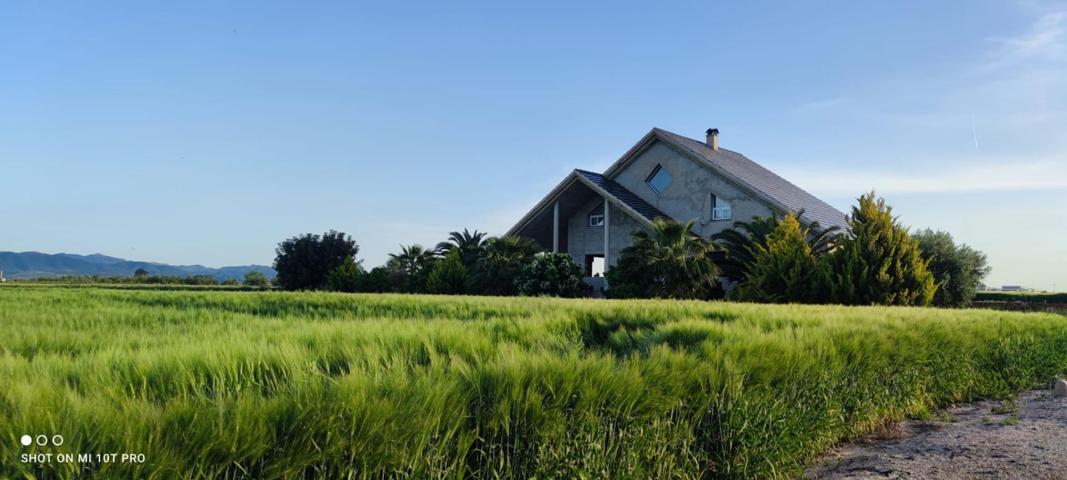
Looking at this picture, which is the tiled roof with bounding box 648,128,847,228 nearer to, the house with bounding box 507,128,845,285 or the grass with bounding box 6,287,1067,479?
the house with bounding box 507,128,845,285

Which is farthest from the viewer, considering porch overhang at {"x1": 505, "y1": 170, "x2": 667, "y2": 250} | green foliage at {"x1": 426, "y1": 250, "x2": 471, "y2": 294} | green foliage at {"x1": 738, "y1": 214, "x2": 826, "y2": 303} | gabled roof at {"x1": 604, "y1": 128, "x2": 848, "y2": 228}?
green foliage at {"x1": 426, "y1": 250, "x2": 471, "y2": 294}

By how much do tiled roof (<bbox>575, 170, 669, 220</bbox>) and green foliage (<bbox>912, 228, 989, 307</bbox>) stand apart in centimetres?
1058

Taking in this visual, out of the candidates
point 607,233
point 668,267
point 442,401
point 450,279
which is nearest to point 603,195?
point 607,233

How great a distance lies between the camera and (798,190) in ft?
114

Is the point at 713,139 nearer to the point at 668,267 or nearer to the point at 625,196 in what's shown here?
the point at 625,196

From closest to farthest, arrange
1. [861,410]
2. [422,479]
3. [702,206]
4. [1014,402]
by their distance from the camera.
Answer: [422,479] < [861,410] < [1014,402] < [702,206]

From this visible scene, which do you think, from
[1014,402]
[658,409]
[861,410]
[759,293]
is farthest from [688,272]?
[658,409]

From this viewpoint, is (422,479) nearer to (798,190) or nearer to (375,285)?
(375,285)

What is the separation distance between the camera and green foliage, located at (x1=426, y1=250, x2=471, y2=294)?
95.6ft

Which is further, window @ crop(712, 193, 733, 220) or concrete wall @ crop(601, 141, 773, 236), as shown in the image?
window @ crop(712, 193, 733, 220)

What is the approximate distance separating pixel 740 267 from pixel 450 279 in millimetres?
12444

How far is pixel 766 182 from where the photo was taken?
31.2 metres

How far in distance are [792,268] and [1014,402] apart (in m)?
11.3

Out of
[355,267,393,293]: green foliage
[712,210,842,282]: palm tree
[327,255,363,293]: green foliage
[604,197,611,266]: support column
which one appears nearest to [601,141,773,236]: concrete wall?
[712,210,842,282]: palm tree
